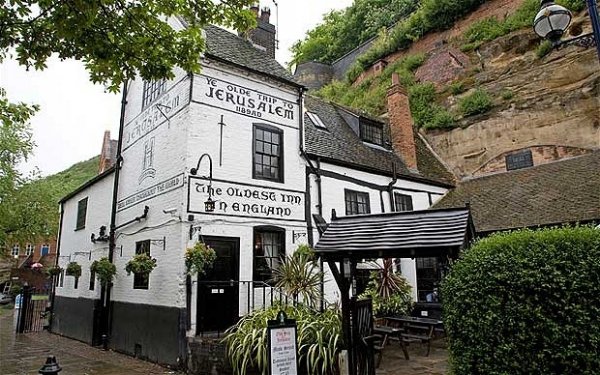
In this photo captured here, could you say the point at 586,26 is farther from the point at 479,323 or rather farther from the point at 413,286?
the point at 479,323

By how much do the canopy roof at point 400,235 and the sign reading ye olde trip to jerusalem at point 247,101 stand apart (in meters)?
5.24

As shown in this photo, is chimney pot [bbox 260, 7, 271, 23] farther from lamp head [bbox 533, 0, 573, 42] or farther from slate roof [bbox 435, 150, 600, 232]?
lamp head [bbox 533, 0, 573, 42]

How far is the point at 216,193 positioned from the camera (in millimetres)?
10133

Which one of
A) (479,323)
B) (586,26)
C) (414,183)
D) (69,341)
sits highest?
(586,26)

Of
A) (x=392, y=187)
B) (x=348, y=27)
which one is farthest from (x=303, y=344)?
(x=348, y=27)

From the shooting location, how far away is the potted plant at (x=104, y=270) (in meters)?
11.4

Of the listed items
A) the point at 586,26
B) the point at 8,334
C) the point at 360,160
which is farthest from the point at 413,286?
the point at 8,334

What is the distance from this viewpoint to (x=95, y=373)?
28.9ft

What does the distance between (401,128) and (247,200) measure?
944 centimetres

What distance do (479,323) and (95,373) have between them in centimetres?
832

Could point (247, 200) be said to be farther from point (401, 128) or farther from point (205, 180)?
point (401, 128)

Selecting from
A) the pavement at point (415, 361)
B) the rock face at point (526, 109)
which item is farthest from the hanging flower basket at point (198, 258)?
the rock face at point (526, 109)

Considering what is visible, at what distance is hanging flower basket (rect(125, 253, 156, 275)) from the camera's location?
9.54 metres

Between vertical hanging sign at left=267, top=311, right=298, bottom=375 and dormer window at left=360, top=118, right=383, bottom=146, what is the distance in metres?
11.6
